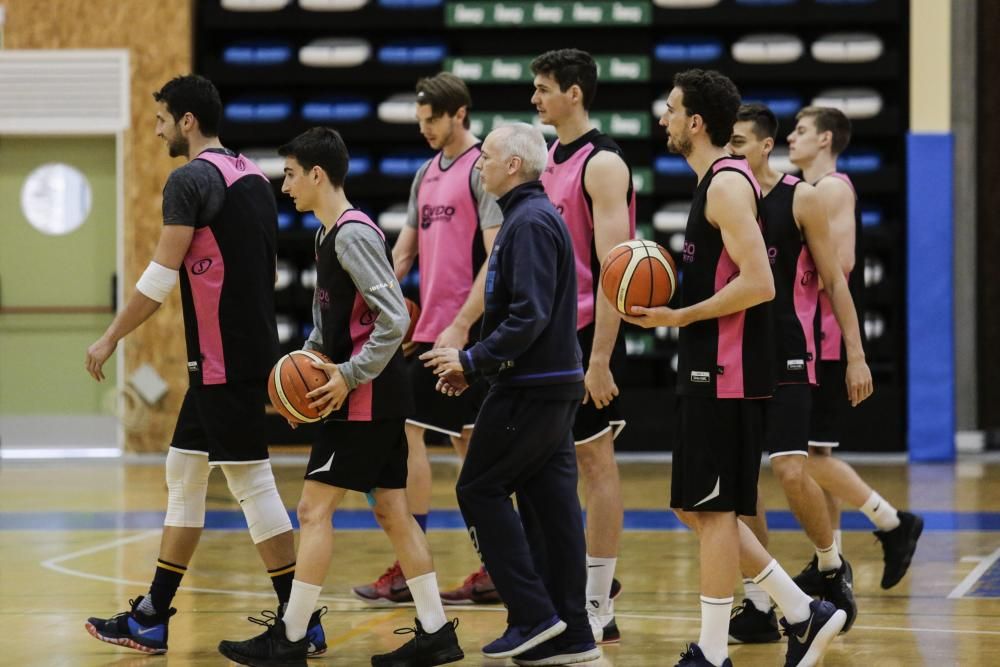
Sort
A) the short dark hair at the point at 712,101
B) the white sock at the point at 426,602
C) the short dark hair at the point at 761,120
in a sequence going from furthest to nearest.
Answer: the short dark hair at the point at 761,120 → the white sock at the point at 426,602 → the short dark hair at the point at 712,101

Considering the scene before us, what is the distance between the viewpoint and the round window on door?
12219mm

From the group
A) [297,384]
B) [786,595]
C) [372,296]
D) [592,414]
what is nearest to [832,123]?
[592,414]

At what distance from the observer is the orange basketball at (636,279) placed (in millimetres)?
4180

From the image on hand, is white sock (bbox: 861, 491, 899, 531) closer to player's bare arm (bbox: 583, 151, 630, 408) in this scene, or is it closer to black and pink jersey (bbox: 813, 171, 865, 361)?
black and pink jersey (bbox: 813, 171, 865, 361)

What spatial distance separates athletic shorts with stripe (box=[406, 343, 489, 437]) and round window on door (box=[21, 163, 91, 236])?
7332 mm

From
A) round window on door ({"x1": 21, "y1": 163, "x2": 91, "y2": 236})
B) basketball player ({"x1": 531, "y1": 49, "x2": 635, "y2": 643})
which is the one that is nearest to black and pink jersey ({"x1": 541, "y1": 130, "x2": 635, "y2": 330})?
basketball player ({"x1": 531, "y1": 49, "x2": 635, "y2": 643})

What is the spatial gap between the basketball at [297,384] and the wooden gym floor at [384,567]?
0.88 m

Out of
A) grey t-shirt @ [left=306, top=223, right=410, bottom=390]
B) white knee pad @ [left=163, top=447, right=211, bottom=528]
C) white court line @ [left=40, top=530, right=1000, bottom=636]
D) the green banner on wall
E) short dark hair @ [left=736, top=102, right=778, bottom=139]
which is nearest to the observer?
grey t-shirt @ [left=306, top=223, right=410, bottom=390]

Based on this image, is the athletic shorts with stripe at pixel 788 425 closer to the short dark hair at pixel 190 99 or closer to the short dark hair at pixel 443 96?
the short dark hair at pixel 443 96

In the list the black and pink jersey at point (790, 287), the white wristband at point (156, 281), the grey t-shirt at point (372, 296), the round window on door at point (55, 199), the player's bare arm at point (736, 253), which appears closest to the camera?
the player's bare arm at point (736, 253)

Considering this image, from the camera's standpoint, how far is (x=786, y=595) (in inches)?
167

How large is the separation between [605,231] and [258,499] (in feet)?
5.00

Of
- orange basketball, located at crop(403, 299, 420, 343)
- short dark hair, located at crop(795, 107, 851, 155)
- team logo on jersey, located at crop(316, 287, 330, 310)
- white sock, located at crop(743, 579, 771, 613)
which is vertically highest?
short dark hair, located at crop(795, 107, 851, 155)

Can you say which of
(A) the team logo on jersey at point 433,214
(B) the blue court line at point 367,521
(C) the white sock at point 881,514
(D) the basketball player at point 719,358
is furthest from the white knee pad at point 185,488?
(B) the blue court line at point 367,521
